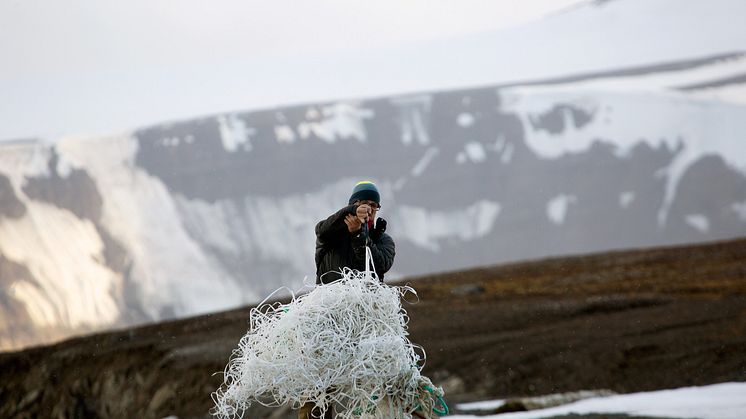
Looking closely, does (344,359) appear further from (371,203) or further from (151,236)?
(151,236)

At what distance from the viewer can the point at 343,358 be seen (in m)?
4.44

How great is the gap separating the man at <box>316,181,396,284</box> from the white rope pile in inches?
8.7

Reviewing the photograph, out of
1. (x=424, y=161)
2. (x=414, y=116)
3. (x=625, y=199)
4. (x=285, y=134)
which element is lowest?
(x=625, y=199)

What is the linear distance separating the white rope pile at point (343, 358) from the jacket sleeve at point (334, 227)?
11.6 inches

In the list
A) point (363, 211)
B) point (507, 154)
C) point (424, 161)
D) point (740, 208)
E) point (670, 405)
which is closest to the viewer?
point (363, 211)

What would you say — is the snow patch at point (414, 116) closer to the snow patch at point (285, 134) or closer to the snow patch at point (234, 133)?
the snow patch at point (285, 134)

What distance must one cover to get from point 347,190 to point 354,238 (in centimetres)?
4136

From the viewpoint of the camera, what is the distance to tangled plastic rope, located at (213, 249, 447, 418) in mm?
4406

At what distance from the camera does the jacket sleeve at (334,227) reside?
15.9 ft

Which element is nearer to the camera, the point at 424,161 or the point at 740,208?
the point at 740,208

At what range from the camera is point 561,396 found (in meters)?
10.6

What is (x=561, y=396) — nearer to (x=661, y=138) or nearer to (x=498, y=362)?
(x=498, y=362)

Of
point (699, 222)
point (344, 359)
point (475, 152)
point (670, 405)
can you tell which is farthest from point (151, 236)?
point (344, 359)

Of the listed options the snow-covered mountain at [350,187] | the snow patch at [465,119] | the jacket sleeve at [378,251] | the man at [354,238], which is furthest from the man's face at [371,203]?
the snow patch at [465,119]
